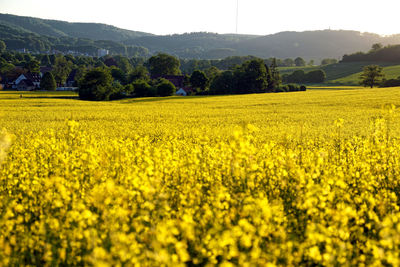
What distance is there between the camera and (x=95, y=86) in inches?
2228

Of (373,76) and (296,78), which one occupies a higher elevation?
(296,78)

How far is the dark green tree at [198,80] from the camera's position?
71.5 metres

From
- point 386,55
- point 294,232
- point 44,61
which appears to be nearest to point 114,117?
point 294,232

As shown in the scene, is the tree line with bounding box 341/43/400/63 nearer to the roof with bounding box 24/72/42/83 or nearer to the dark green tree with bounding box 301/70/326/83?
the dark green tree with bounding box 301/70/326/83

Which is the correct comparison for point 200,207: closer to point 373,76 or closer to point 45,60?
point 373,76

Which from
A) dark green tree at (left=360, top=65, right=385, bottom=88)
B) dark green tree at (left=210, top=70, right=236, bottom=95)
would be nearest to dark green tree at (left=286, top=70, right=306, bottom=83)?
dark green tree at (left=360, top=65, right=385, bottom=88)

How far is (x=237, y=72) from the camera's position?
66562mm

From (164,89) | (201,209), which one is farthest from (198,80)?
(201,209)

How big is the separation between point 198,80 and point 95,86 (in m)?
22.8

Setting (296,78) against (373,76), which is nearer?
(373,76)

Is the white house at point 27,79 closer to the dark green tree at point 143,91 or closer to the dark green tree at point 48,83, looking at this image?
the dark green tree at point 48,83

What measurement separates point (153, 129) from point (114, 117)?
875 centimetres

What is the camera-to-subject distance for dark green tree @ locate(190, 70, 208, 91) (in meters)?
71.5

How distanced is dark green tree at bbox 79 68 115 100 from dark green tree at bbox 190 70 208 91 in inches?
773
